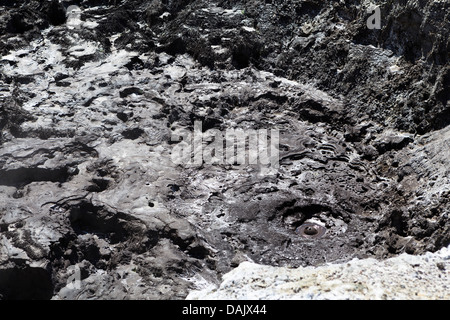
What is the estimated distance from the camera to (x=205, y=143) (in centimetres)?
1119

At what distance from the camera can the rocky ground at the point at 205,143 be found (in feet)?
27.9

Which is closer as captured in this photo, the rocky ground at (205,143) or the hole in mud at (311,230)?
the rocky ground at (205,143)

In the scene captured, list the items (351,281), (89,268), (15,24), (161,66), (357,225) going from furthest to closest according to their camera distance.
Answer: (15,24) → (161,66) → (357,225) → (89,268) → (351,281)

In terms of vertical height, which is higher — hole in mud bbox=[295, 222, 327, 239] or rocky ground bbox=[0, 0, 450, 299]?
rocky ground bbox=[0, 0, 450, 299]

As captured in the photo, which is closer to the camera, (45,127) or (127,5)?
(45,127)

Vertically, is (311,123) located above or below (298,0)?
below

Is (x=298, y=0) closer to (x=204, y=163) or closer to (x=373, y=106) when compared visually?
(x=373, y=106)

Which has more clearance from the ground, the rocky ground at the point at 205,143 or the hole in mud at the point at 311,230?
the rocky ground at the point at 205,143

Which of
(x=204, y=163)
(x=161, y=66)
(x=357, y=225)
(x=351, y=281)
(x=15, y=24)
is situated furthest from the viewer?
(x=15, y=24)

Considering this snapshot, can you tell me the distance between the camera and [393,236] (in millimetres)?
8766

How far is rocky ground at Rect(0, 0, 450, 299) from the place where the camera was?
852 centimetres

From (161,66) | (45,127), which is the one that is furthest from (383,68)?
(45,127)

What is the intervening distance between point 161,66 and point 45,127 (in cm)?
340

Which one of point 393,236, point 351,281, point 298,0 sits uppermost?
point 298,0
